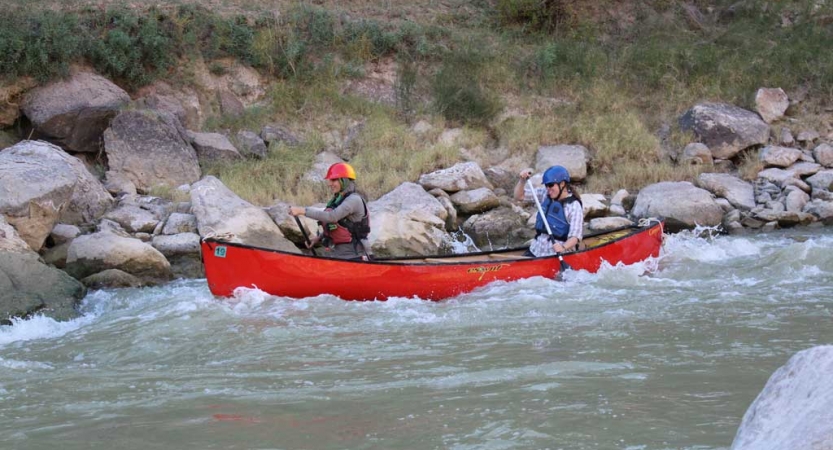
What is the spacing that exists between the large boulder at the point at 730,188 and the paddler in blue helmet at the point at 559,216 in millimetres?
5211

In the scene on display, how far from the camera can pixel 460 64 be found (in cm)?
1781

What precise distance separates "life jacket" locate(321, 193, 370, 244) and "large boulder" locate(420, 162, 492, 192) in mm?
4645

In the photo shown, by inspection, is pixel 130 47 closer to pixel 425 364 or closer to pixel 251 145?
pixel 251 145

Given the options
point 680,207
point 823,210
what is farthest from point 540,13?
point 823,210

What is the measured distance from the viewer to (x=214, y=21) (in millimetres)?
16703

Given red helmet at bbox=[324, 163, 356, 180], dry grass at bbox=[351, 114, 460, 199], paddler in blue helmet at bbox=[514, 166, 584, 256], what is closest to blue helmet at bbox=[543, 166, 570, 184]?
paddler in blue helmet at bbox=[514, 166, 584, 256]

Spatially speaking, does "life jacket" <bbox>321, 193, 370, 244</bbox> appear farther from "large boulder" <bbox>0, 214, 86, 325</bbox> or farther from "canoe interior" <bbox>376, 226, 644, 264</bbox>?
"large boulder" <bbox>0, 214, 86, 325</bbox>

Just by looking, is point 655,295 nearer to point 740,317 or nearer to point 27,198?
point 740,317

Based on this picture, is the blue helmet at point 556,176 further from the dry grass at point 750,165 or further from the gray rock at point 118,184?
the gray rock at point 118,184

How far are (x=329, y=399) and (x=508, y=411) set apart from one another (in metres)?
1.11

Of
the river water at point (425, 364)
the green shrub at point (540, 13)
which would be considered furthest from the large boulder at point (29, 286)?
the green shrub at point (540, 13)

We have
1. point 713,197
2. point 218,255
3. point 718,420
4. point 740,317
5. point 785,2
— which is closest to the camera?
point 718,420

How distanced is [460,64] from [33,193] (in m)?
9.98

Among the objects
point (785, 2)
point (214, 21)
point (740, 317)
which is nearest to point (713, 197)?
point (740, 317)
